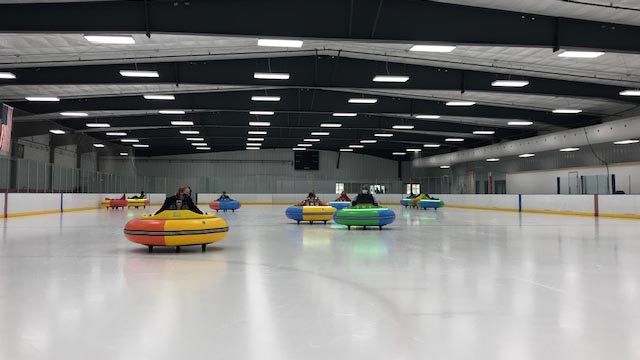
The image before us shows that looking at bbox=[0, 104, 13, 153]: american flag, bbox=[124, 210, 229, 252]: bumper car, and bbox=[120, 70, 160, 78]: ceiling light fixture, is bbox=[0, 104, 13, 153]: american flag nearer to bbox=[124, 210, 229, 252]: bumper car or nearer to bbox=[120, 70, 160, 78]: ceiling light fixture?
bbox=[120, 70, 160, 78]: ceiling light fixture

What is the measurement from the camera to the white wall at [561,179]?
78.3ft

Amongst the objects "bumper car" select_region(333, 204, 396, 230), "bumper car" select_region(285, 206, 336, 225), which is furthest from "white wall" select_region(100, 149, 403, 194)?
"bumper car" select_region(333, 204, 396, 230)

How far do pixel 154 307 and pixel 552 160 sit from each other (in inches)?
1185

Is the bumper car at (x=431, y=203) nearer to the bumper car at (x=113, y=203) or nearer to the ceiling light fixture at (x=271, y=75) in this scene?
the ceiling light fixture at (x=271, y=75)

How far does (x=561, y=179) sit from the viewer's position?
2894cm

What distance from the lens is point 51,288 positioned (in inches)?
209

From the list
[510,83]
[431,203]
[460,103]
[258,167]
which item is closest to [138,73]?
[510,83]

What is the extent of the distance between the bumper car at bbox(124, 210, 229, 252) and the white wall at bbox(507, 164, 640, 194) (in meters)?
23.1

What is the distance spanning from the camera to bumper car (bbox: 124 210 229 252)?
8.20 metres

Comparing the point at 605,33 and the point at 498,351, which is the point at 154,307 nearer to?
the point at 498,351

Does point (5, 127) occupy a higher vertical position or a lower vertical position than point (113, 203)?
higher

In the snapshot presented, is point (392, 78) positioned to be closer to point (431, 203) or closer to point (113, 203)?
point (431, 203)

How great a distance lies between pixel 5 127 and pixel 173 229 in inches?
624

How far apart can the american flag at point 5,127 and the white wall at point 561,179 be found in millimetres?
28429
